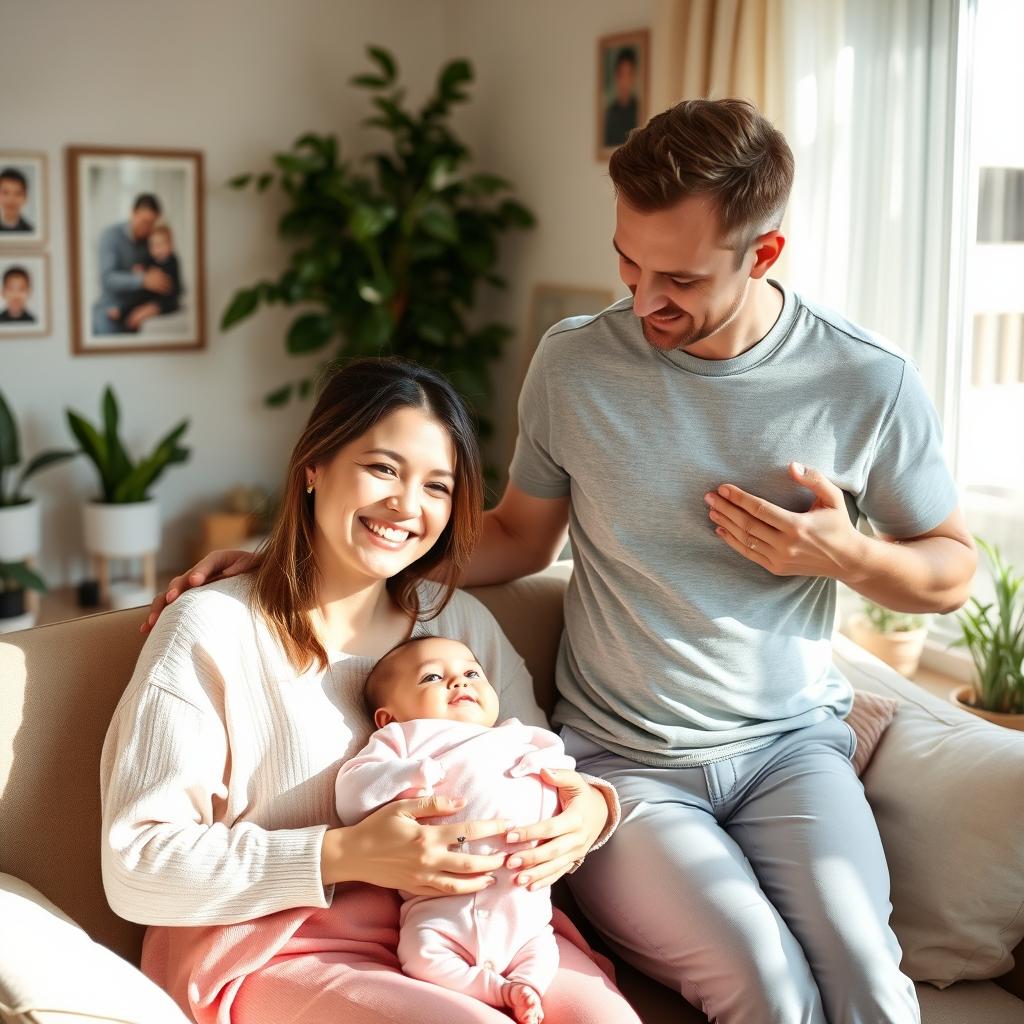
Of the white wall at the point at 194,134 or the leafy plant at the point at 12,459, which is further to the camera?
the white wall at the point at 194,134

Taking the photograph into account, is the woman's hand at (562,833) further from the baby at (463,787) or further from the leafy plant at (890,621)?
the leafy plant at (890,621)

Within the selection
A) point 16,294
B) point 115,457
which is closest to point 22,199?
point 16,294

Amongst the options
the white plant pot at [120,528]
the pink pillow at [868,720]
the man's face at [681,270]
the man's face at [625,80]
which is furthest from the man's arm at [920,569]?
the white plant pot at [120,528]

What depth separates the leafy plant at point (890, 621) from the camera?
298 cm

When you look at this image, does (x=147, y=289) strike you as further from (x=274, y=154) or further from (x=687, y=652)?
(x=687, y=652)

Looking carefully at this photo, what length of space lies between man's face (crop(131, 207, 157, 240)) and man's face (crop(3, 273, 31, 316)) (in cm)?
46

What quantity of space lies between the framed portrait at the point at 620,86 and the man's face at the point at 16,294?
2.17 m

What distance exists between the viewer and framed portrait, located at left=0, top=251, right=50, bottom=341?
434 cm

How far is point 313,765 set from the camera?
1.52m

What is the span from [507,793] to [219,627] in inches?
16.9

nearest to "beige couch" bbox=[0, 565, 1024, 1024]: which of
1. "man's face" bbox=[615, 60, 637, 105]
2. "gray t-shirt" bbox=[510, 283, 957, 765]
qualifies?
"gray t-shirt" bbox=[510, 283, 957, 765]

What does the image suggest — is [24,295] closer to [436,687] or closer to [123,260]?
[123,260]

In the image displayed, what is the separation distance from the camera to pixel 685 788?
1.68 m

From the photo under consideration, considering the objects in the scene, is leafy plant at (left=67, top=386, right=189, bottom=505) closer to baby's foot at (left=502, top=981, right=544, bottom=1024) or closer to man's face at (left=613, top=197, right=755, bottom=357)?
man's face at (left=613, top=197, right=755, bottom=357)
